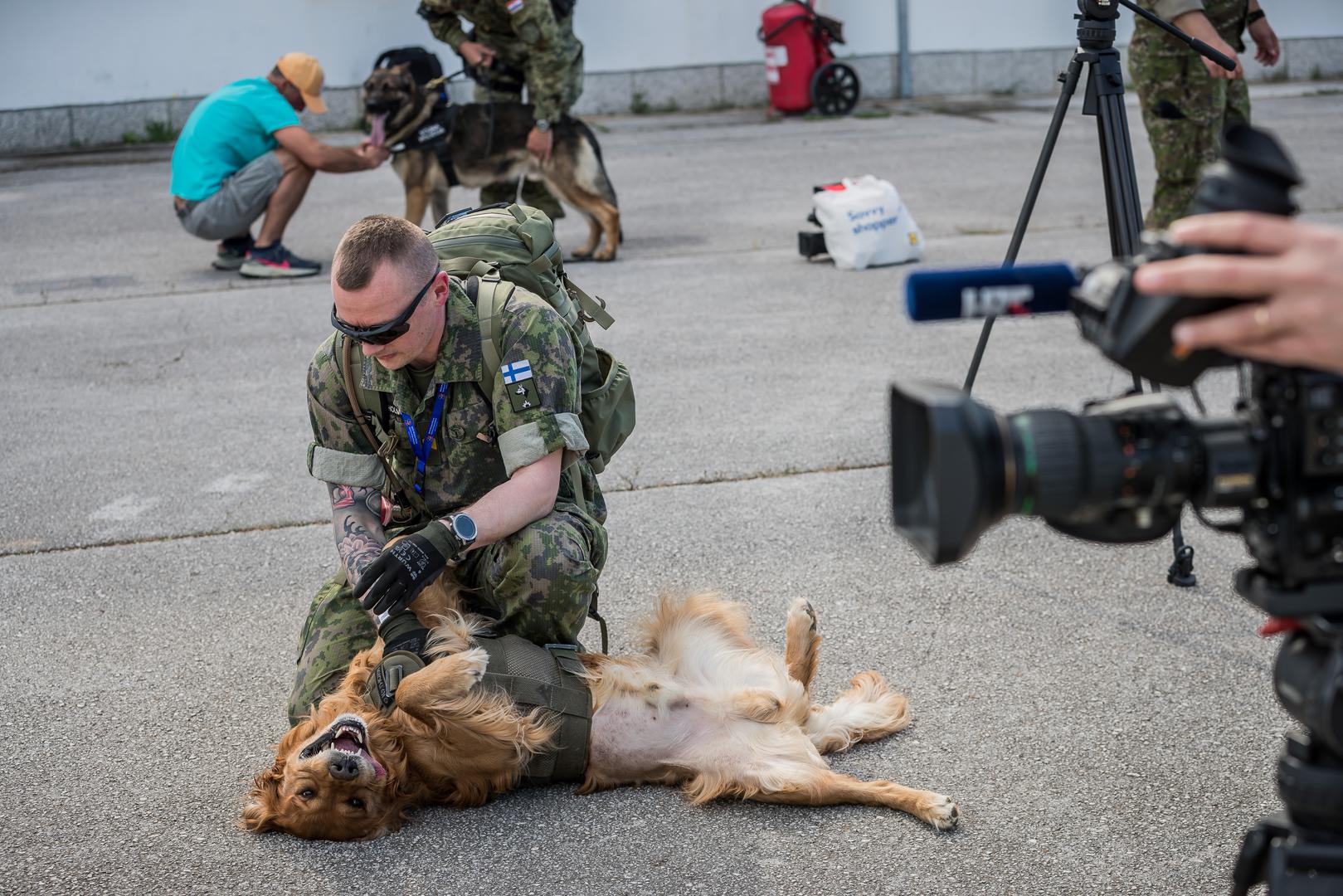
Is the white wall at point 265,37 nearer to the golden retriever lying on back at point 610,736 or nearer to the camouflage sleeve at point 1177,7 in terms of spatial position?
the camouflage sleeve at point 1177,7

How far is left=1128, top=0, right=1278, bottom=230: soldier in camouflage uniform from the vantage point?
18.4 ft

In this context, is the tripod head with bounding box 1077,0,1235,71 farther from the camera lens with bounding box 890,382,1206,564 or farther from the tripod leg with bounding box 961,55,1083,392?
the camera lens with bounding box 890,382,1206,564

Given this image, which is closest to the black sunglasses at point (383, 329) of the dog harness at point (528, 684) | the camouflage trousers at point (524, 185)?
the dog harness at point (528, 684)

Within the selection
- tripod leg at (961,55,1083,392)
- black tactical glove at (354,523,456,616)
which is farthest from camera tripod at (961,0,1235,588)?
black tactical glove at (354,523,456,616)

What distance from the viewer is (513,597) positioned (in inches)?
130

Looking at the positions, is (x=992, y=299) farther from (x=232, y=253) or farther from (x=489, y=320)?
(x=232, y=253)

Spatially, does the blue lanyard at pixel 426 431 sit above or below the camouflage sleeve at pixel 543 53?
below

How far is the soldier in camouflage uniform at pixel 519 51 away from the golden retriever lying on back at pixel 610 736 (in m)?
5.80

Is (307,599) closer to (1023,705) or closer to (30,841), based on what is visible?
(30,841)

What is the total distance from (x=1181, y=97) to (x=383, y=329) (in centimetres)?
412

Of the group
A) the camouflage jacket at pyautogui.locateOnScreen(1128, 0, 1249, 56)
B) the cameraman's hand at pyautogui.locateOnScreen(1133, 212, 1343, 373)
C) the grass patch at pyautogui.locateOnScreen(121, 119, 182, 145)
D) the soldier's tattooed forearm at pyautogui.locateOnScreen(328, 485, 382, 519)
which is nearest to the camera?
the cameraman's hand at pyautogui.locateOnScreen(1133, 212, 1343, 373)

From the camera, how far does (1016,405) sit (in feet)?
18.2

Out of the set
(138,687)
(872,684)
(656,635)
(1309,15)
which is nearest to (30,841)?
(138,687)

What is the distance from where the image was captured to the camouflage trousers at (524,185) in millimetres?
8758
